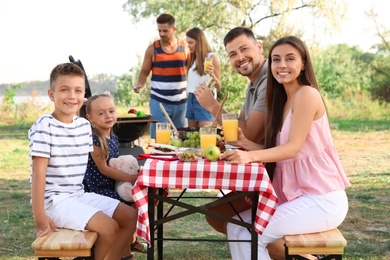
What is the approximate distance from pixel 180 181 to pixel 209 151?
213 mm

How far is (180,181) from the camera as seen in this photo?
2.98 meters

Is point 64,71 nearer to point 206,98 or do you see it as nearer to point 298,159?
point 206,98

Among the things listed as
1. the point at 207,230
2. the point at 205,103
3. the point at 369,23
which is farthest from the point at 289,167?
the point at 369,23

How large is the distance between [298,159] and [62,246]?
1265 mm

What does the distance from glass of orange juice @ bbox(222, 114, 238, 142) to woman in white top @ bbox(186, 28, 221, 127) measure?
10.9 ft

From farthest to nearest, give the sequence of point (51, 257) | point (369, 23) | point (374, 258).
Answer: point (369, 23) → point (374, 258) → point (51, 257)

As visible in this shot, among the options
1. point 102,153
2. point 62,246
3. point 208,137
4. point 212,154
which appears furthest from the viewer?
point 102,153

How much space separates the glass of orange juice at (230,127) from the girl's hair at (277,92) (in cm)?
20

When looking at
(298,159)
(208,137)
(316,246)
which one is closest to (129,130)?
(208,137)

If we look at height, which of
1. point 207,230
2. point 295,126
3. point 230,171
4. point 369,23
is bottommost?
point 207,230

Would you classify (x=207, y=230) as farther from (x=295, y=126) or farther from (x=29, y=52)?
(x=29, y=52)

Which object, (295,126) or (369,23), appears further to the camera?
(369,23)

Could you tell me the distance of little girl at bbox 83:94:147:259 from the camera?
3820mm

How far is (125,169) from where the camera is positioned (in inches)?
Answer: 152
